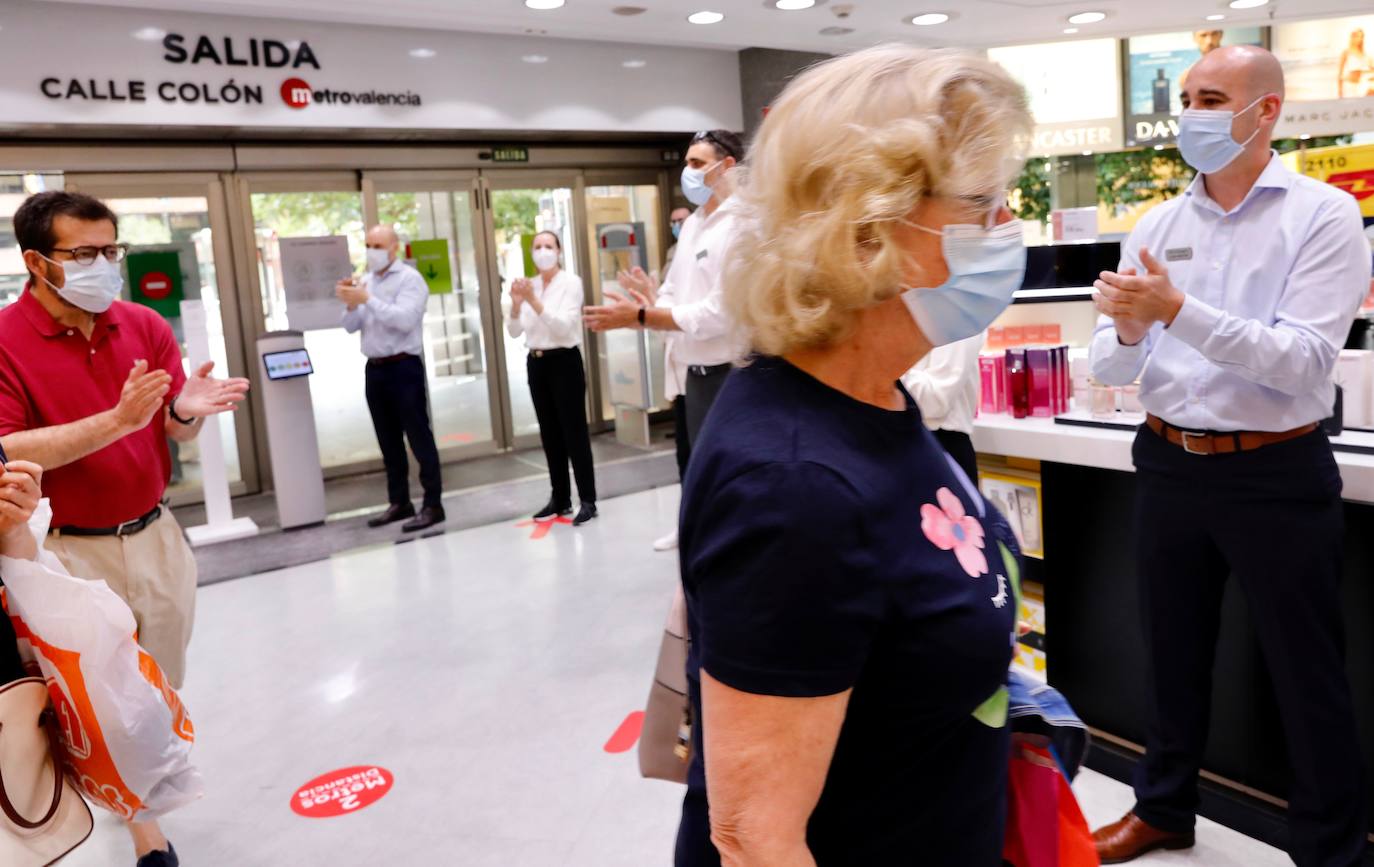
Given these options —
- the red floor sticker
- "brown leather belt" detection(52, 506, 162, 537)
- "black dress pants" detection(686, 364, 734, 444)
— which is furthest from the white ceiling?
the red floor sticker

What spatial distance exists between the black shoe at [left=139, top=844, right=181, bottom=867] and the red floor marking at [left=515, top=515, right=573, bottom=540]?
3.27 meters

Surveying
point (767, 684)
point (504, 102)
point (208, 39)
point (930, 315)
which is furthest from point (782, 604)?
point (504, 102)

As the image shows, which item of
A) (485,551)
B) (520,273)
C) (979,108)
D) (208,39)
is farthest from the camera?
(520,273)

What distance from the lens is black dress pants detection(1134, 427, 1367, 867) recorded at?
83.7 inches

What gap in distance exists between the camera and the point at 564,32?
24.0 ft

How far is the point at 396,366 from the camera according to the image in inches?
251

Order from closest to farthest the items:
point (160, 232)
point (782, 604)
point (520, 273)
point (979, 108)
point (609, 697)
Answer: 1. point (782, 604)
2. point (979, 108)
3. point (609, 697)
4. point (160, 232)
5. point (520, 273)

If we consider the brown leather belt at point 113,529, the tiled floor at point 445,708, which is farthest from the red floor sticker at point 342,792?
the brown leather belt at point 113,529

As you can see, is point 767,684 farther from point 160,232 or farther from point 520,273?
point 520,273

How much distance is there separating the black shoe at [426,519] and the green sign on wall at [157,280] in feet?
7.91

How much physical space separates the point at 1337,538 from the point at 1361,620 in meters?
0.40

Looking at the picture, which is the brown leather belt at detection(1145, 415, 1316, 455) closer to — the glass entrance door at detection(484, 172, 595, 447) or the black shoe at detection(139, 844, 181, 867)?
the black shoe at detection(139, 844, 181, 867)

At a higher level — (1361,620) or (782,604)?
(782,604)

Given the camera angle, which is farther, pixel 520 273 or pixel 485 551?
pixel 520 273
